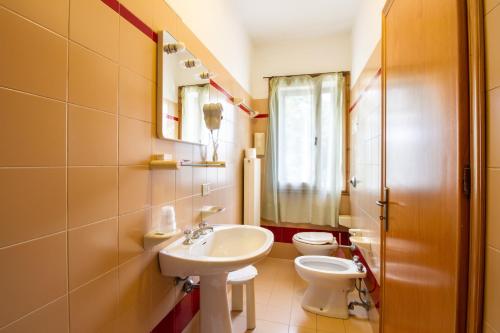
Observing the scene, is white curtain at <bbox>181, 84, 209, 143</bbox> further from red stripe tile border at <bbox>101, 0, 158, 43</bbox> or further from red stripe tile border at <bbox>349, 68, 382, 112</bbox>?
red stripe tile border at <bbox>349, 68, 382, 112</bbox>

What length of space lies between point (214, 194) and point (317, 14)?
2042mm

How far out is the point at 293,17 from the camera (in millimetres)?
2275

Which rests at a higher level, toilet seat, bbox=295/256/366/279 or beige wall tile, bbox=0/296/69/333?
beige wall tile, bbox=0/296/69/333

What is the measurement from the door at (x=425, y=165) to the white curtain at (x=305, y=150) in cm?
133

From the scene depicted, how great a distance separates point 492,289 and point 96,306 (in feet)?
3.72

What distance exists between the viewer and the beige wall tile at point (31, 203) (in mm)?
550

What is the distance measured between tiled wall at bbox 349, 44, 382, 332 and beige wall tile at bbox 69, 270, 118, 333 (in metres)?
1.39

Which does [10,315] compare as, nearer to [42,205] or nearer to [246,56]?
[42,205]

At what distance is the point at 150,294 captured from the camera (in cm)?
104

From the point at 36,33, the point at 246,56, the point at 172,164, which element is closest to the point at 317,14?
the point at 246,56

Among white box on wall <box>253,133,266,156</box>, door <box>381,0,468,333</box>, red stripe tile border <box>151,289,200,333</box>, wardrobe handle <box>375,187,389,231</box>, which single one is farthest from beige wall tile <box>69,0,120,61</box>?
white box on wall <box>253,133,266,156</box>

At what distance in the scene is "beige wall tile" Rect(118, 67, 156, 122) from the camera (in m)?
0.88

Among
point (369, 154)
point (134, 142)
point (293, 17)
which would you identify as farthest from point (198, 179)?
point (293, 17)

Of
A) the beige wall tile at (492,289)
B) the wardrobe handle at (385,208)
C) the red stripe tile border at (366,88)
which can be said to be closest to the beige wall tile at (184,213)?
the wardrobe handle at (385,208)
